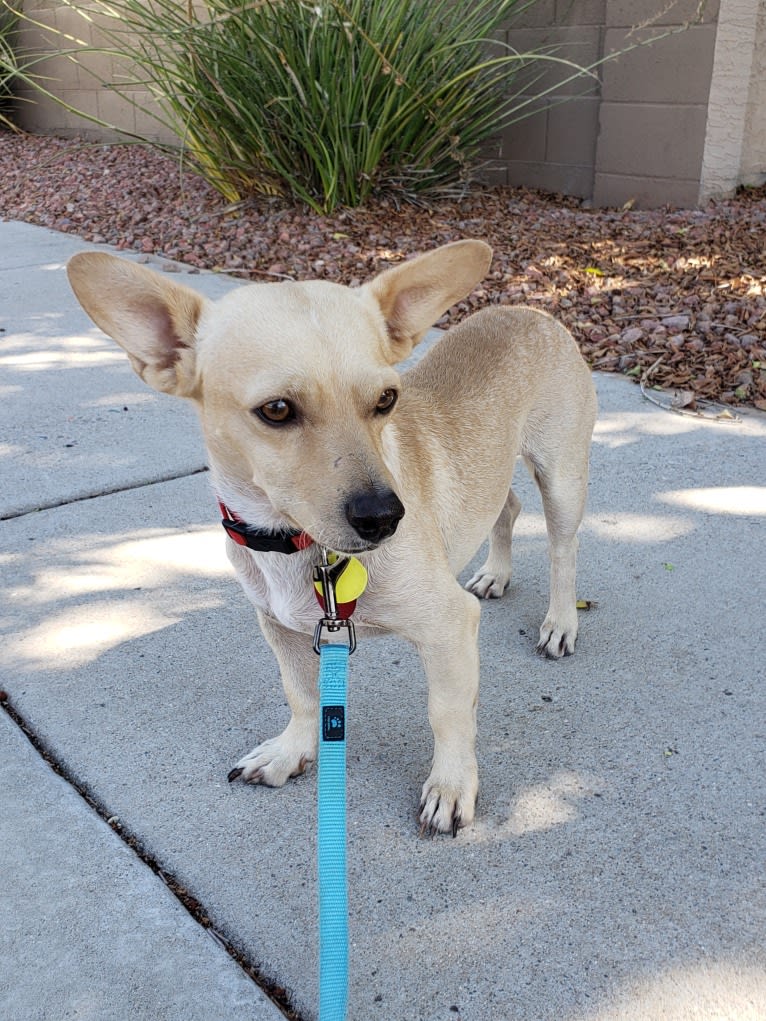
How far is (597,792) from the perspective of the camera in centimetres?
251

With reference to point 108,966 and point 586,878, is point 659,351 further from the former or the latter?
point 108,966

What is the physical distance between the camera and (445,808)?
7.86 feet

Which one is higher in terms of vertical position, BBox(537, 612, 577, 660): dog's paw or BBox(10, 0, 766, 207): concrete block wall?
BBox(10, 0, 766, 207): concrete block wall

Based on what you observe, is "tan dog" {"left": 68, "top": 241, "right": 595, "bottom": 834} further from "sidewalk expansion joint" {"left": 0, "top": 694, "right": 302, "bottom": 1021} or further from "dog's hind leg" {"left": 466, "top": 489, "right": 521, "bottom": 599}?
"dog's hind leg" {"left": 466, "top": 489, "right": 521, "bottom": 599}

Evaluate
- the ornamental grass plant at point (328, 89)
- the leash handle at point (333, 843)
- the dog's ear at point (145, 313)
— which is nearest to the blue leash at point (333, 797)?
the leash handle at point (333, 843)

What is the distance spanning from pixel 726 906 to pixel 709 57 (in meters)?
7.08

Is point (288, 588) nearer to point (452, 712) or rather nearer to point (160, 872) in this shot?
point (452, 712)

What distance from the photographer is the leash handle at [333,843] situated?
1.70 m

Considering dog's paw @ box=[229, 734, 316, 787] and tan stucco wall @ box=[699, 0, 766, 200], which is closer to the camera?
dog's paw @ box=[229, 734, 316, 787]

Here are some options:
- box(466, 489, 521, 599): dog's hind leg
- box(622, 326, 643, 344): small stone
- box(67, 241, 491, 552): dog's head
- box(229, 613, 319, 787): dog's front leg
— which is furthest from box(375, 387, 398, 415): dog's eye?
box(622, 326, 643, 344): small stone

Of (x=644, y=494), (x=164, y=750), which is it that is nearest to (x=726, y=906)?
(x=164, y=750)

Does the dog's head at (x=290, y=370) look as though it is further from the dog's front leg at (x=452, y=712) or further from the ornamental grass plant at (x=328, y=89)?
the ornamental grass plant at (x=328, y=89)

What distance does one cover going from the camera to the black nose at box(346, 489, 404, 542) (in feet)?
6.28

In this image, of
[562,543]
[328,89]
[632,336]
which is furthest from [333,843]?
[328,89]
